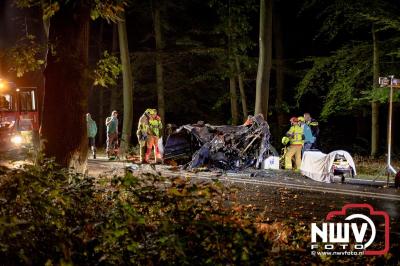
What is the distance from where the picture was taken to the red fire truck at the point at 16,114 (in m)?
20.4

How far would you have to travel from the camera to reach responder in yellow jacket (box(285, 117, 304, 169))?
15102 mm

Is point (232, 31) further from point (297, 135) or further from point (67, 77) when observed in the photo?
point (67, 77)

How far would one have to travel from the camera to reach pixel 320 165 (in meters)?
13.4

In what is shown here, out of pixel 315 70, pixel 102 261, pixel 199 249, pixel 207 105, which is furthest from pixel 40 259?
pixel 207 105

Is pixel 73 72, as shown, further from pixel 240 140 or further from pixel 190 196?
pixel 240 140

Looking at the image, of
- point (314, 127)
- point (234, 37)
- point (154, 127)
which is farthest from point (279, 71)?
point (154, 127)

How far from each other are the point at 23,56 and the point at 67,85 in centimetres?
104

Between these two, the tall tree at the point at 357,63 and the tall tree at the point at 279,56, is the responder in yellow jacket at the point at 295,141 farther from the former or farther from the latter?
the tall tree at the point at 279,56

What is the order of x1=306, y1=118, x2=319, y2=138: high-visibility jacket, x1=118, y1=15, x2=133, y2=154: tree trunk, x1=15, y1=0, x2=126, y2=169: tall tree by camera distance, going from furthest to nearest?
1. x1=118, y1=15, x2=133, y2=154: tree trunk
2. x1=306, y1=118, x2=319, y2=138: high-visibility jacket
3. x1=15, y1=0, x2=126, y2=169: tall tree

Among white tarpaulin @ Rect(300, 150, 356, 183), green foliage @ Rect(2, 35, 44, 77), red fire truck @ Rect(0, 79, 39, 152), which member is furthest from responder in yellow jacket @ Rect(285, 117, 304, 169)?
red fire truck @ Rect(0, 79, 39, 152)

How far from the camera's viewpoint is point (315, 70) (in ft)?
67.8

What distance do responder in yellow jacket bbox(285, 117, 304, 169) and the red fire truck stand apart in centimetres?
1076

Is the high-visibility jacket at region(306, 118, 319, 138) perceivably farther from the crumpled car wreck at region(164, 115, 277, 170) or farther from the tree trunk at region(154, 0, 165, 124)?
the tree trunk at region(154, 0, 165, 124)

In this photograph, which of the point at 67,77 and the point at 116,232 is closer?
the point at 116,232
